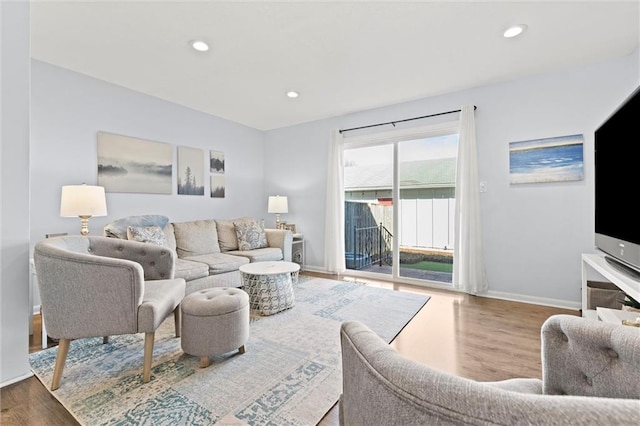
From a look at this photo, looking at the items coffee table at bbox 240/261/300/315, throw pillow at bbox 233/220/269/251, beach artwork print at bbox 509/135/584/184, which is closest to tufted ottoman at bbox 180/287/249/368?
coffee table at bbox 240/261/300/315

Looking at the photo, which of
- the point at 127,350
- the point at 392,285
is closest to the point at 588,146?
the point at 392,285

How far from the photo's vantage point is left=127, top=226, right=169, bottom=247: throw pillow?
9.26 ft

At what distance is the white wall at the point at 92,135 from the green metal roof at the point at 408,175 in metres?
2.10

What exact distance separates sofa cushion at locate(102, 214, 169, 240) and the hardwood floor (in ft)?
3.11

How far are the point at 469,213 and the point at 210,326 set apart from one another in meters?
3.01

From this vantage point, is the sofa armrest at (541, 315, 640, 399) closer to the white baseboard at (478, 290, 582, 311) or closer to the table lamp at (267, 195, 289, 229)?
the white baseboard at (478, 290, 582, 311)

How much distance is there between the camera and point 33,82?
2.68 m

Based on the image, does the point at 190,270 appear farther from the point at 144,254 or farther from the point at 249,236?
the point at 249,236

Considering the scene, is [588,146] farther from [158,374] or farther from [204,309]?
[158,374]

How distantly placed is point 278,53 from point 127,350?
108 inches

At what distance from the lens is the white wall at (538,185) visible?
280cm

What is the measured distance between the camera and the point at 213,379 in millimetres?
1669

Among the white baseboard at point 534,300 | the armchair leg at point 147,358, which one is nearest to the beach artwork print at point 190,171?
the armchair leg at point 147,358

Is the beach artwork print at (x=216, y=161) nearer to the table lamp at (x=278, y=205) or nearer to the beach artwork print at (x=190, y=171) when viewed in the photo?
the beach artwork print at (x=190, y=171)
